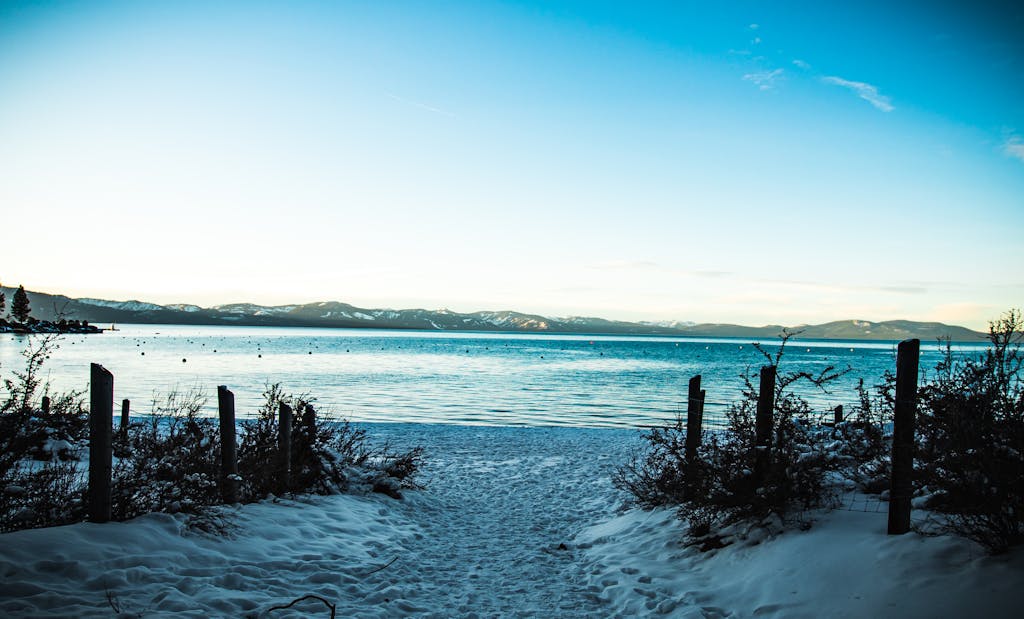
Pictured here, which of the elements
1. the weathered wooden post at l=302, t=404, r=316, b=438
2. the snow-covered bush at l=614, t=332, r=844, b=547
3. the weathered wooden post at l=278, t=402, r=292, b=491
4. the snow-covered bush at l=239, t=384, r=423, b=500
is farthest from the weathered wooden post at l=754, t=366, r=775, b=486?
the weathered wooden post at l=302, t=404, r=316, b=438

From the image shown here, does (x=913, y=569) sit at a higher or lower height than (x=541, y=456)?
higher

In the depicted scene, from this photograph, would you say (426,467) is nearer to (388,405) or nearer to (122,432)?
(122,432)

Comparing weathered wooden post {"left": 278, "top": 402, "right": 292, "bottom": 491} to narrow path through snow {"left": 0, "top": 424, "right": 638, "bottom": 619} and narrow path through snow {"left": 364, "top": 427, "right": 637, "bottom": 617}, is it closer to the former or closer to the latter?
narrow path through snow {"left": 0, "top": 424, "right": 638, "bottom": 619}

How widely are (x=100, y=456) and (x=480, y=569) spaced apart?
4.50 meters

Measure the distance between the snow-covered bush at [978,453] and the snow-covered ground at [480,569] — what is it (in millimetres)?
267

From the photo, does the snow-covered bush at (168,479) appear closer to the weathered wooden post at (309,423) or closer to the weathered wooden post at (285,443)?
the weathered wooden post at (285,443)

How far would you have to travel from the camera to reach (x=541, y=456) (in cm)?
1592

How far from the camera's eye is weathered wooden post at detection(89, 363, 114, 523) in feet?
19.5

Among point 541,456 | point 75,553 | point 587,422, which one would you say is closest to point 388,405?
point 587,422

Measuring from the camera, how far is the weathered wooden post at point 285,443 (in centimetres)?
909

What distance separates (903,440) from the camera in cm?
557

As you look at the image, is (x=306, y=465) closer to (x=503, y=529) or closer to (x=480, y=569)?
(x=503, y=529)

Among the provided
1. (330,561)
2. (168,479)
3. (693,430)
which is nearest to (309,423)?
(168,479)

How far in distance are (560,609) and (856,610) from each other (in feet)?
8.95
